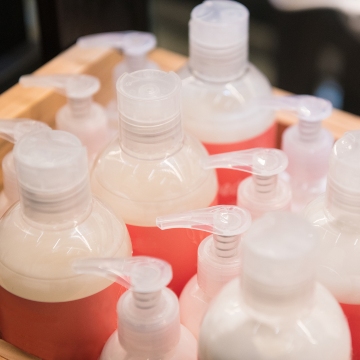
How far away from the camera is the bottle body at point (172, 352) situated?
34cm

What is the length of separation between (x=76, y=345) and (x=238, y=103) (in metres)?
0.20

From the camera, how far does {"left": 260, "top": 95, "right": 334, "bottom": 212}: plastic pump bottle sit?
1.53 ft

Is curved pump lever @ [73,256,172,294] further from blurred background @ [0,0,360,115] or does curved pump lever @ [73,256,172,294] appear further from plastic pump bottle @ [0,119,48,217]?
blurred background @ [0,0,360,115]

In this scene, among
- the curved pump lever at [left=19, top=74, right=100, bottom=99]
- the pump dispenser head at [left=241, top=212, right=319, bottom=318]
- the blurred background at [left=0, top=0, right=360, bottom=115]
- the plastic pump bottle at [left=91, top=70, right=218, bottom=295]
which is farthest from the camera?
the blurred background at [left=0, top=0, right=360, bottom=115]

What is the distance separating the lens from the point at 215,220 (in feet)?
1.15

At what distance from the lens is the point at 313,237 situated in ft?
0.93

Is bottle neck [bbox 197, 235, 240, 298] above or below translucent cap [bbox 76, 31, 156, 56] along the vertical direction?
below

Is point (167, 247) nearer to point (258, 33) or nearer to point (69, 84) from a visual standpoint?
point (69, 84)

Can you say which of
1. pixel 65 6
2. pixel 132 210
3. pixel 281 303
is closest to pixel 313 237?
pixel 281 303

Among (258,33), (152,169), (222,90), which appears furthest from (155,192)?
(258,33)

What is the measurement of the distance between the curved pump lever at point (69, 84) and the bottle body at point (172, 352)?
20 centimetres

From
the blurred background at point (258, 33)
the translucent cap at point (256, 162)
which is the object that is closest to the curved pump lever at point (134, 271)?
the translucent cap at point (256, 162)

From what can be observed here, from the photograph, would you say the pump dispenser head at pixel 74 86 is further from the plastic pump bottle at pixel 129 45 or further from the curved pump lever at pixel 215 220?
the curved pump lever at pixel 215 220

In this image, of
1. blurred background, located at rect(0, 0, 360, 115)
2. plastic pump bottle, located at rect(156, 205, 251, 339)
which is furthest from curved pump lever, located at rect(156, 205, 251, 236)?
blurred background, located at rect(0, 0, 360, 115)
